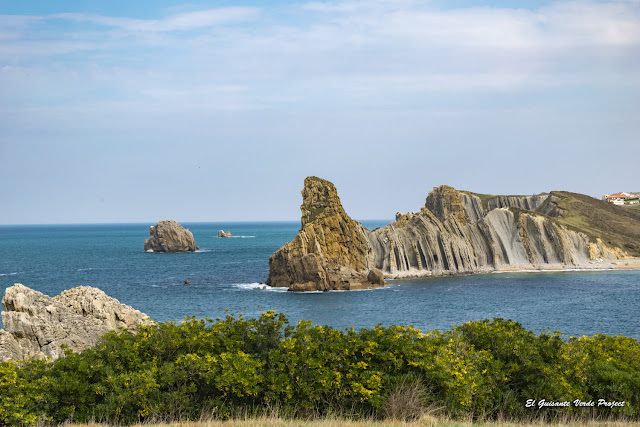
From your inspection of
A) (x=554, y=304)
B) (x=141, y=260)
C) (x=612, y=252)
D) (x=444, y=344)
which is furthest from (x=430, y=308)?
(x=141, y=260)

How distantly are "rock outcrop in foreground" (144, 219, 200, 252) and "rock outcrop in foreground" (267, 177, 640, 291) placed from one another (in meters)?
85.7

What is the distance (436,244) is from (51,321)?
288ft

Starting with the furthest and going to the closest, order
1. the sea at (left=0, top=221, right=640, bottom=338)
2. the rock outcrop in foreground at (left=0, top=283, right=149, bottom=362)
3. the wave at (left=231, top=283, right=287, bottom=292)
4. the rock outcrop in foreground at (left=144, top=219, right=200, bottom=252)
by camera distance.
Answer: the rock outcrop in foreground at (left=144, top=219, right=200, bottom=252)
the wave at (left=231, top=283, right=287, bottom=292)
the sea at (left=0, top=221, right=640, bottom=338)
the rock outcrop in foreground at (left=0, top=283, right=149, bottom=362)

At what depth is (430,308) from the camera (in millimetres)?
68938

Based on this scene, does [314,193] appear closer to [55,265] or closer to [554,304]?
[554,304]

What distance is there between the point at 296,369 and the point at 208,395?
2.95m

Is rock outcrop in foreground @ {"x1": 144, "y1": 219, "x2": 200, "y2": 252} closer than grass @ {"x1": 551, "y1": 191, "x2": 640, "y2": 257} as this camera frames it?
No

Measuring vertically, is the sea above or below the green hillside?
below

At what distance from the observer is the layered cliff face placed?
84812 mm

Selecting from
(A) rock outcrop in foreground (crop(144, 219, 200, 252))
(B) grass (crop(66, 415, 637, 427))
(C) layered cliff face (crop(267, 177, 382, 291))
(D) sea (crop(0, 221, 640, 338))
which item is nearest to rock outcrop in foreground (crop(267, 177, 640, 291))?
(C) layered cliff face (crop(267, 177, 382, 291))

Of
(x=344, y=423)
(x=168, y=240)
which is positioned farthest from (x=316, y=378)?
(x=168, y=240)

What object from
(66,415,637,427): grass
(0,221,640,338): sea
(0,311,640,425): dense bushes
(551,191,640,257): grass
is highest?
(551,191,640,257): grass

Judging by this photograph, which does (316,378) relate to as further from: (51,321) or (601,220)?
(601,220)

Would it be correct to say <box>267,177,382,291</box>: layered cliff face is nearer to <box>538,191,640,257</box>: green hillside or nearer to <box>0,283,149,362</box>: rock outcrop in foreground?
<box>0,283,149,362</box>: rock outcrop in foreground
